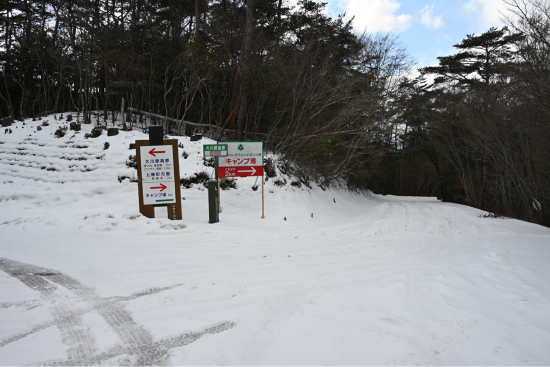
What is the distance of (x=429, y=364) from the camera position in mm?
2143

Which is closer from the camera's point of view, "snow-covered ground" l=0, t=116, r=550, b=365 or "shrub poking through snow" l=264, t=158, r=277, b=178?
"snow-covered ground" l=0, t=116, r=550, b=365

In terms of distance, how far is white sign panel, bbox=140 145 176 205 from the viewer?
727 cm

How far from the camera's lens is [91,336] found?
236 cm

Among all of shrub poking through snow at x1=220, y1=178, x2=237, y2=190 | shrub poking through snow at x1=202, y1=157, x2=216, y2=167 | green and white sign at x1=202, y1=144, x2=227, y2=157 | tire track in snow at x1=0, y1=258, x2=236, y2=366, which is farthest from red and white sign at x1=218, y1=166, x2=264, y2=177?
tire track in snow at x1=0, y1=258, x2=236, y2=366

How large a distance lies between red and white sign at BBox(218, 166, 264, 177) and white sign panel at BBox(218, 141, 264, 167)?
0.09 metres

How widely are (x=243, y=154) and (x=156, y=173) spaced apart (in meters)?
2.63

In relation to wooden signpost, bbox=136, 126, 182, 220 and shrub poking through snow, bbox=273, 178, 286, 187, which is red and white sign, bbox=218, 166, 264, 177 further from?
shrub poking through snow, bbox=273, 178, 286, 187

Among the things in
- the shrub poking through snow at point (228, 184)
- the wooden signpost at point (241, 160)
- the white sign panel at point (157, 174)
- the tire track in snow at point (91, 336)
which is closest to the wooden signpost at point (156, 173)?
the white sign panel at point (157, 174)

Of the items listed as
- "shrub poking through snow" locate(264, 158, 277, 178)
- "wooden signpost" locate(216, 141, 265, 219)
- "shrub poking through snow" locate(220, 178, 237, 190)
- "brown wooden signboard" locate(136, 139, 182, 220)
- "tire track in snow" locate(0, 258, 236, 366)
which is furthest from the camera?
"shrub poking through snow" locate(264, 158, 277, 178)

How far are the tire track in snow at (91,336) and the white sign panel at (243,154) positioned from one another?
5650 millimetres

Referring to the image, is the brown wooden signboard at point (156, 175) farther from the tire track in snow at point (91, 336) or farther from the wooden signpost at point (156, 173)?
the tire track in snow at point (91, 336)

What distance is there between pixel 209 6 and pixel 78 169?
12977mm

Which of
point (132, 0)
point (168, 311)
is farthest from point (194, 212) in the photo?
point (132, 0)

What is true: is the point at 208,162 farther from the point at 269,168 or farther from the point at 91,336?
the point at 91,336
